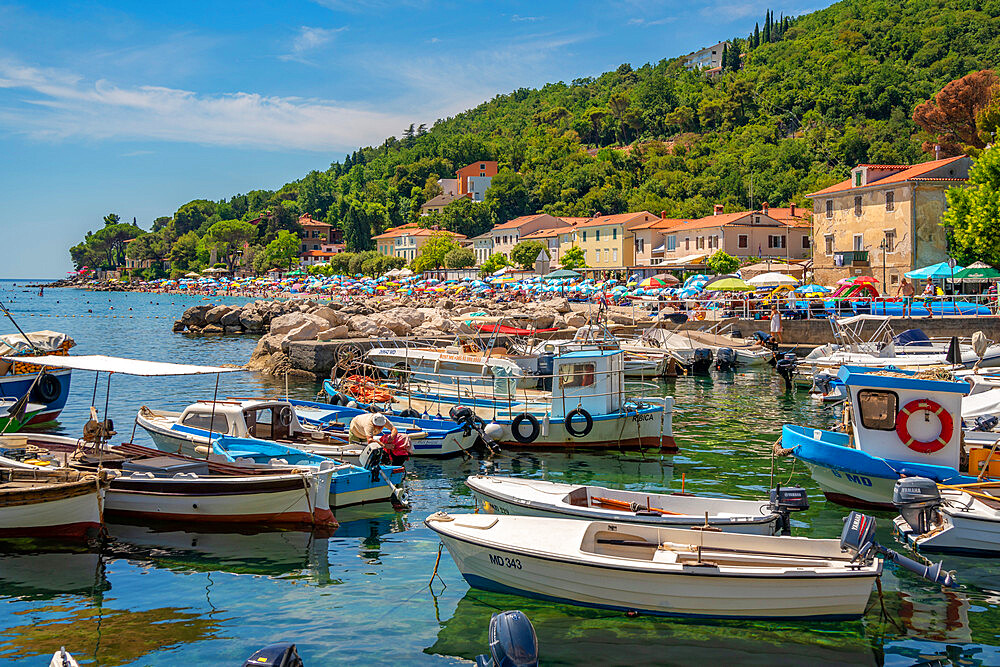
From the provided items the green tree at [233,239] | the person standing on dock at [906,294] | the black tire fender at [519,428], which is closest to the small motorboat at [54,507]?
the black tire fender at [519,428]

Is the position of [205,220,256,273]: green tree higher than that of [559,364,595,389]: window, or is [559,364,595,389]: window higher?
[205,220,256,273]: green tree

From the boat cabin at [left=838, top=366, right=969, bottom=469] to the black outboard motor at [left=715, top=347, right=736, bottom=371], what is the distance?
2118 cm

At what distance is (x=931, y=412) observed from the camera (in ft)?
46.6

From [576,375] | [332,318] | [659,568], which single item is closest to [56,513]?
[659,568]

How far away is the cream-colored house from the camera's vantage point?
52.0 m

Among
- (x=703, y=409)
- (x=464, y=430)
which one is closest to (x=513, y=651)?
(x=464, y=430)

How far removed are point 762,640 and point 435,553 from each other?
17.8ft

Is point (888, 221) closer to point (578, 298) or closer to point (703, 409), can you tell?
point (578, 298)

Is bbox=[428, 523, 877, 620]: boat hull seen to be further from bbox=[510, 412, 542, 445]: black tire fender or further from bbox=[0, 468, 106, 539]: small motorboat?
bbox=[510, 412, 542, 445]: black tire fender

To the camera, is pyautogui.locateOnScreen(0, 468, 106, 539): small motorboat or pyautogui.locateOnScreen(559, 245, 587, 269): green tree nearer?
pyautogui.locateOnScreen(0, 468, 106, 539): small motorboat

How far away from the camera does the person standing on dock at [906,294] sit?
3925cm

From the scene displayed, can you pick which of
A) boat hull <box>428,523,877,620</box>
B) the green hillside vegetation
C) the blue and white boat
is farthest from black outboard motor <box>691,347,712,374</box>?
the green hillside vegetation

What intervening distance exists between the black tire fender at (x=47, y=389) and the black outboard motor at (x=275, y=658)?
19936 millimetres

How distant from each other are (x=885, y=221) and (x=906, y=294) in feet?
30.1
